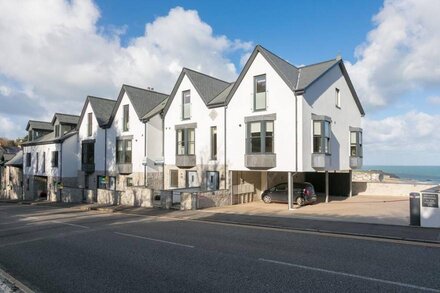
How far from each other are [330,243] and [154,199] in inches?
575

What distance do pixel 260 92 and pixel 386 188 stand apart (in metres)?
14.3

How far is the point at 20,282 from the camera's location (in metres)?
7.22

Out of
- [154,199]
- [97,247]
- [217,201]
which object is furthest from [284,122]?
[97,247]

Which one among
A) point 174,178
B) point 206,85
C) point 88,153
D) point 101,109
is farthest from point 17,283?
point 101,109

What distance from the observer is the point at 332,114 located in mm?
24844

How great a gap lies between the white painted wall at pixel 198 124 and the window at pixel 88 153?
10.7 m

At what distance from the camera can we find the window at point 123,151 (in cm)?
3133

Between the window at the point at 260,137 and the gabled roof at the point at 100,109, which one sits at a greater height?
the gabled roof at the point at 100,109

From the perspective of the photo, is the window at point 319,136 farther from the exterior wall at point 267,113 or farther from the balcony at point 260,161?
the balcony at point 260,161

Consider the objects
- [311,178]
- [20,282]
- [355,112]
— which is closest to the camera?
[20,282]

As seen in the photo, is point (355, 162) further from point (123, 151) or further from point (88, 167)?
point (88, 167)

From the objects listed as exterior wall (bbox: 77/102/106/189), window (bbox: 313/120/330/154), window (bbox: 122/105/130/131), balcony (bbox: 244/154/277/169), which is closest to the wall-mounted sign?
window (bbox: 313/120/330/154)

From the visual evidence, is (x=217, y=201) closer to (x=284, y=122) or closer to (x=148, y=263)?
(x=284, y=122)

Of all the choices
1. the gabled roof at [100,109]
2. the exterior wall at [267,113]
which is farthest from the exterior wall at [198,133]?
the gabled roof at [100,109]
